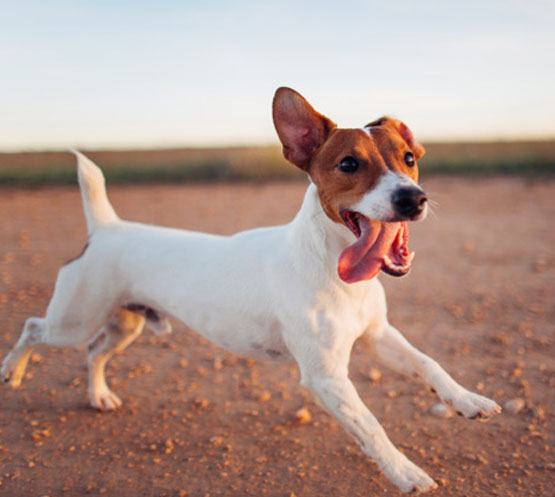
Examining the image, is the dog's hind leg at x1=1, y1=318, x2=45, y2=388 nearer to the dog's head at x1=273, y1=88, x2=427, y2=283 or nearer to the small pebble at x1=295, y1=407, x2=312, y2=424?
the small pebble at x1=295, y1=407, x2=312, y2=424

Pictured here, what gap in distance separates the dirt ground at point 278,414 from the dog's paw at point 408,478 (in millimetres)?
432

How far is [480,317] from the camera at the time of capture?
5586 mm

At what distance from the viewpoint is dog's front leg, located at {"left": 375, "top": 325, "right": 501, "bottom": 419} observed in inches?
108

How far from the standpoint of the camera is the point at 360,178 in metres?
2.58

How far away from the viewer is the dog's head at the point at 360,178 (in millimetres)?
2438

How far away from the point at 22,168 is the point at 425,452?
2034 cm

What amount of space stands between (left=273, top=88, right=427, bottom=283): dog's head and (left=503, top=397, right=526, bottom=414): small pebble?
5.61 ft

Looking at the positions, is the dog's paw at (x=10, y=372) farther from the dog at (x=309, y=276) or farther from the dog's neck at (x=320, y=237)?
the dog's neck at (x=320, y=237)

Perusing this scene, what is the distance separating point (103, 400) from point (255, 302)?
163 centimetres

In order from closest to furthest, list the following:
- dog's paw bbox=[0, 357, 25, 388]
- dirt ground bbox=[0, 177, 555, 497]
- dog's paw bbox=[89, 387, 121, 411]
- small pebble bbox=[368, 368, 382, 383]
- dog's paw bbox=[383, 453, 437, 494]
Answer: dog's paw bbox=[383, 453, 437, 494] < dirt ground bbox=[0, 177, 555, 497] < dog's paw bbox=[0, 357, 25, 388] < dog's paw bbox=[89, 387, 121, 411] < small pebble bbox=[368, 368, 382, 383]

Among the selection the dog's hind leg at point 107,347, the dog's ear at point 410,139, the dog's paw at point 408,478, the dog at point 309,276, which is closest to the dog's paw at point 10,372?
the dog at point 309,276

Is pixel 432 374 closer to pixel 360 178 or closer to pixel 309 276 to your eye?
pixel 309 276

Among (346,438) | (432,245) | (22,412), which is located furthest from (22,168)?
(346,438)

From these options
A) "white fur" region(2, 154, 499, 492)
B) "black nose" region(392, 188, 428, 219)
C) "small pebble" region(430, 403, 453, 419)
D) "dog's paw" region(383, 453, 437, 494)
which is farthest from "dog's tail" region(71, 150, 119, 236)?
"small pebble" region(430, 403, 453, 419)
